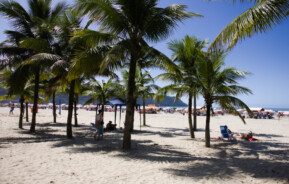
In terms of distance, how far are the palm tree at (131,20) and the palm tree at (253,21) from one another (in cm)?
350

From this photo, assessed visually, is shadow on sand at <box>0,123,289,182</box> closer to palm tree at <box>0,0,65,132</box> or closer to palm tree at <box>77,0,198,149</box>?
palm tree at <box>77,0,198,149</box>

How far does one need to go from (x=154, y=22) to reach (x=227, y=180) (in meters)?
6.11

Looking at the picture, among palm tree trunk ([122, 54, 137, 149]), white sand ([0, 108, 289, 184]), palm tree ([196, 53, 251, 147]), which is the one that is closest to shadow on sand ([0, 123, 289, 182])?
white sand ([0, 108, 289, 184])

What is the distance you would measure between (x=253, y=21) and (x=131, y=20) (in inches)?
197

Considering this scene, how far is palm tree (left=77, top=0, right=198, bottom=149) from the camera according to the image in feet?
34.8

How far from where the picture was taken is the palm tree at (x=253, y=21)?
23.2 ft

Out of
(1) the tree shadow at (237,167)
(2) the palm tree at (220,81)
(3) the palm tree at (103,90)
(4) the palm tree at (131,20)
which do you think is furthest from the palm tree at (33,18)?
(1) the tree shadow at (237,167)

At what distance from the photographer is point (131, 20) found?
36.3 ft

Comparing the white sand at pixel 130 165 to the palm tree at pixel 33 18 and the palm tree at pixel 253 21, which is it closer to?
the palm tree at pixel 253 21

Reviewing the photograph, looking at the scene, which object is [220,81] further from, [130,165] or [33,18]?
[33,18]

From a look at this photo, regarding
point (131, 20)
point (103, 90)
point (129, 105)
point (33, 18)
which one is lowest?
point (129, 105)

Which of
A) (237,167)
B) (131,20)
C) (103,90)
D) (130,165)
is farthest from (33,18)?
(237,167)

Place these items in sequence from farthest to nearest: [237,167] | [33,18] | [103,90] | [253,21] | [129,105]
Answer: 1. [103,90]
2. [33,18]
3. [129,105]
4. [237,167]
5. [253,21]

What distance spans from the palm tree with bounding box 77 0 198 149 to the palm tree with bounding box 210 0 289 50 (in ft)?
11.5
